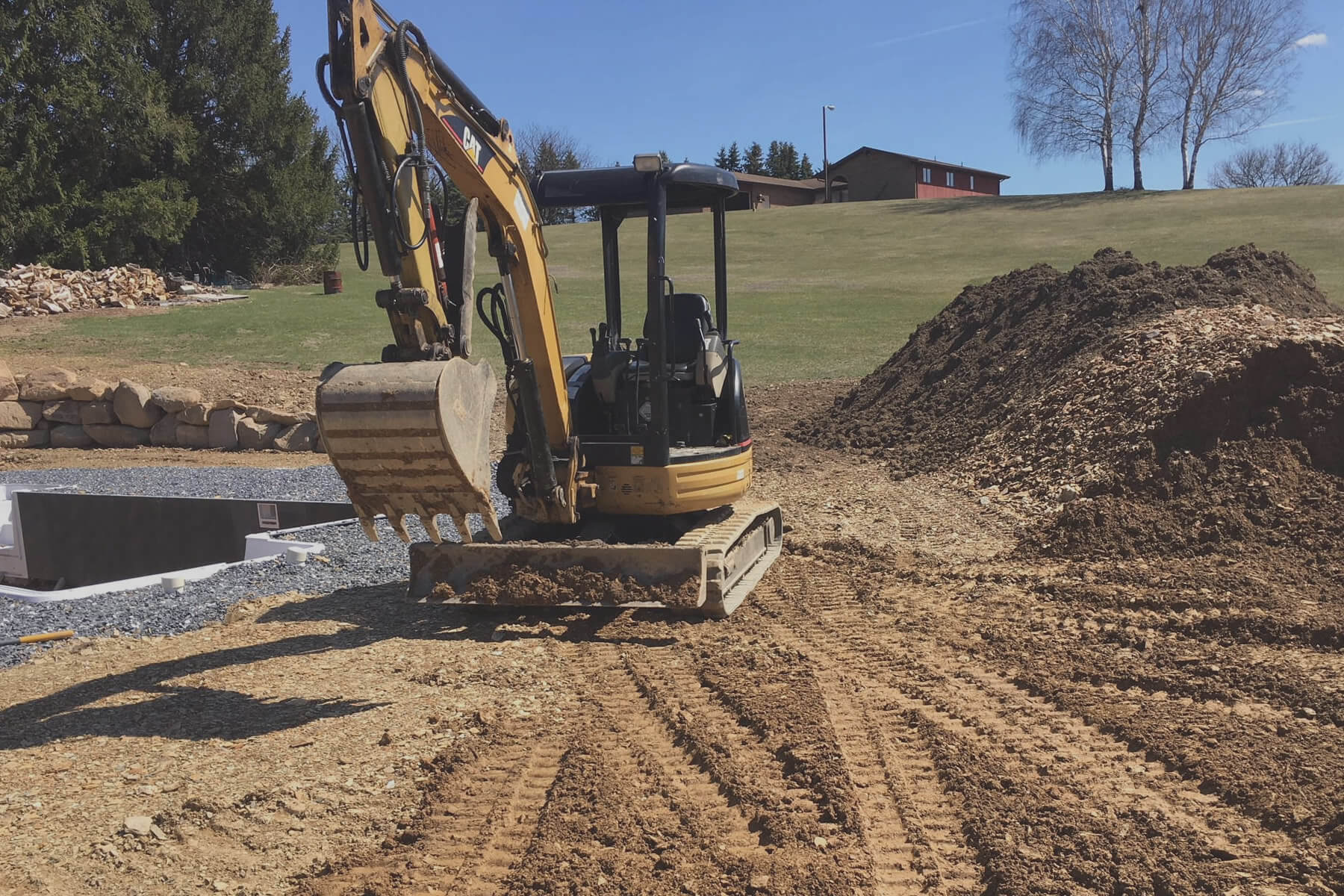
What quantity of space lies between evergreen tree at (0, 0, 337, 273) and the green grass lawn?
12.2ft

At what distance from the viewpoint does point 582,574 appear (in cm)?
662

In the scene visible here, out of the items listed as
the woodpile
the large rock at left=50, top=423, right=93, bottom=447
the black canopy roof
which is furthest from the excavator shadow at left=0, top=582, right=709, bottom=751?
the woodpile

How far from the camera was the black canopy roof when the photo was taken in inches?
273

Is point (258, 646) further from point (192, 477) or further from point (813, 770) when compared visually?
point (192, 477)

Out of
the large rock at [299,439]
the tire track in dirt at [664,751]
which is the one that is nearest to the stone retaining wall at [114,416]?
the large rock at [299,439]

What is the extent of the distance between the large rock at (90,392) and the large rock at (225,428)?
1879mm

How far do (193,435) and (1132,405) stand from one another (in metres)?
13.3

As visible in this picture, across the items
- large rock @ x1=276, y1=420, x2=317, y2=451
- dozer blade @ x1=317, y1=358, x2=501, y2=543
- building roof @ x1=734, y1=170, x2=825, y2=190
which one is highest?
building roof @ x1=734, y1=170, x2=825, y2=190

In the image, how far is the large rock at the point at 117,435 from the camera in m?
16.3

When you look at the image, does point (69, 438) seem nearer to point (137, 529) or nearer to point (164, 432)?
point (164, 432)

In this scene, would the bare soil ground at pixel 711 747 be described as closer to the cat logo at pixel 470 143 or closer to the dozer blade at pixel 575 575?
the dozer blade at pixel 575 575

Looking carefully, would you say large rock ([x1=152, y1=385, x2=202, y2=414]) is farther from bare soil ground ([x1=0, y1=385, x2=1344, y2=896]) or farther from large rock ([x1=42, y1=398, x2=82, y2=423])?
bare soil ground ([x1=0, y1=385, x2=1344, y2=896])

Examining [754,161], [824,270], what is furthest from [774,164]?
[824,270]

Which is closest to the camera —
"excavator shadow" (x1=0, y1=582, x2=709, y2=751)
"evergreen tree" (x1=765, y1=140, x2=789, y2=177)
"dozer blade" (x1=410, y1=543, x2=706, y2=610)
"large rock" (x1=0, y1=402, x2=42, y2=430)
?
"excavator shadow" (x1=0, y1=582, x2=709, y2=751)
